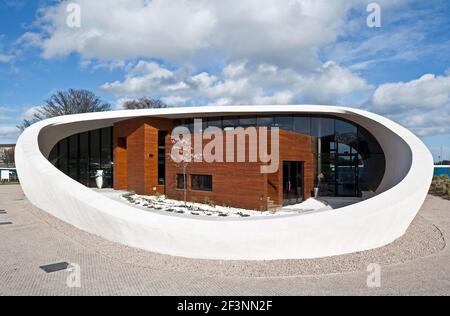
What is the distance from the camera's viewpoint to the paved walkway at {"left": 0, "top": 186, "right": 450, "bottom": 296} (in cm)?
580

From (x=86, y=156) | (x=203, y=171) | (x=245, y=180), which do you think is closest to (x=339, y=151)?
(x=245, y=180)

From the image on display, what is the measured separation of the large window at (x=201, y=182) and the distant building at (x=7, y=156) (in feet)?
140

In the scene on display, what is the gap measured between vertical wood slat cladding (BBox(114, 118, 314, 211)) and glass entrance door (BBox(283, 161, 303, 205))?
406mm

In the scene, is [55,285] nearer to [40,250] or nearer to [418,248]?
[40,250]

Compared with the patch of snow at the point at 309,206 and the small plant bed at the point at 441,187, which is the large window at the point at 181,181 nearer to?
the patch of snow at the point at 309,206

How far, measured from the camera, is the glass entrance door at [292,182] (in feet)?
53.4

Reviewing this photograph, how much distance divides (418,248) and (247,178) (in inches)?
291

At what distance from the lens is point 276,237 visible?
7492 millimetres

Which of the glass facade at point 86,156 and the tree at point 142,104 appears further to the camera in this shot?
the tree at point 142,104

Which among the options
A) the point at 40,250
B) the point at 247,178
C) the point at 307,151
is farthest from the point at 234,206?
the point at 40,250

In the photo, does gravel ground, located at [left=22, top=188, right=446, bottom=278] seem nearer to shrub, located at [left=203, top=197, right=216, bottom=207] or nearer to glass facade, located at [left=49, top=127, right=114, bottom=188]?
shrub, located at [left=203, top=197, right=216, bottom=207]

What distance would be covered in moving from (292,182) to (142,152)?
8474 mm

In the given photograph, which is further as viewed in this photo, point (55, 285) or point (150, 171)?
point (150, 171)

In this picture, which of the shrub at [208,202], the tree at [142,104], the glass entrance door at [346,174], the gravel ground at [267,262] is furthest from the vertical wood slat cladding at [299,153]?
the tree at [142,104]
